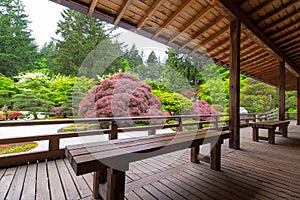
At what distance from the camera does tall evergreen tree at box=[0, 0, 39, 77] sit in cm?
952

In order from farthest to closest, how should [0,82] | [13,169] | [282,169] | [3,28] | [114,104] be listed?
[3,28] < [0,82] < [114,104] < [282,169] < [13,169]

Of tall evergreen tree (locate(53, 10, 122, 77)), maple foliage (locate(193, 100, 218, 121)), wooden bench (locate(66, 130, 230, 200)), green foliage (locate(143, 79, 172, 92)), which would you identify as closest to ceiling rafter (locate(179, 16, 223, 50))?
green foliage (locate(143, 79, 172, 92))

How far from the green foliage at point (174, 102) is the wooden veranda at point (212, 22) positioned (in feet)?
5.90

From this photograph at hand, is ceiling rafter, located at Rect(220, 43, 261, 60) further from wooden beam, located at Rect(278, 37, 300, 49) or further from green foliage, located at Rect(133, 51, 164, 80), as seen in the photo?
green foliage, located at Rect(133, 51, 164, 80)

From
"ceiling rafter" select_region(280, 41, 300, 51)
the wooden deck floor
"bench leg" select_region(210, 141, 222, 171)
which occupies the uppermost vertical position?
"ceiling rafter" select_region(280, 41, 300, 51)

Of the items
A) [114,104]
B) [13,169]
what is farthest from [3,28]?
[13,169]

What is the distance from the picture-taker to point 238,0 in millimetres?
2871

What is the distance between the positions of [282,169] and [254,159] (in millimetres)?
394

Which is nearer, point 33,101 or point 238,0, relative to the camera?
point 238,0

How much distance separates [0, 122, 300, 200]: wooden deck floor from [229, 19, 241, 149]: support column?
26.3 inches

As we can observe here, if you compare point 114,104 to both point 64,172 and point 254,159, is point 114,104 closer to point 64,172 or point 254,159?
point 64,172

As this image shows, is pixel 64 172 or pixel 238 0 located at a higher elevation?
pixel 238 0

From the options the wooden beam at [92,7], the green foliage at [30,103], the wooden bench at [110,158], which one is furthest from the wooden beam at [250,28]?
the green foliage at [30,103]

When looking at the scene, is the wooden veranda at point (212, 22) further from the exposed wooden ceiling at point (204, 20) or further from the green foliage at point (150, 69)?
the green foliage at point (150, 69)
